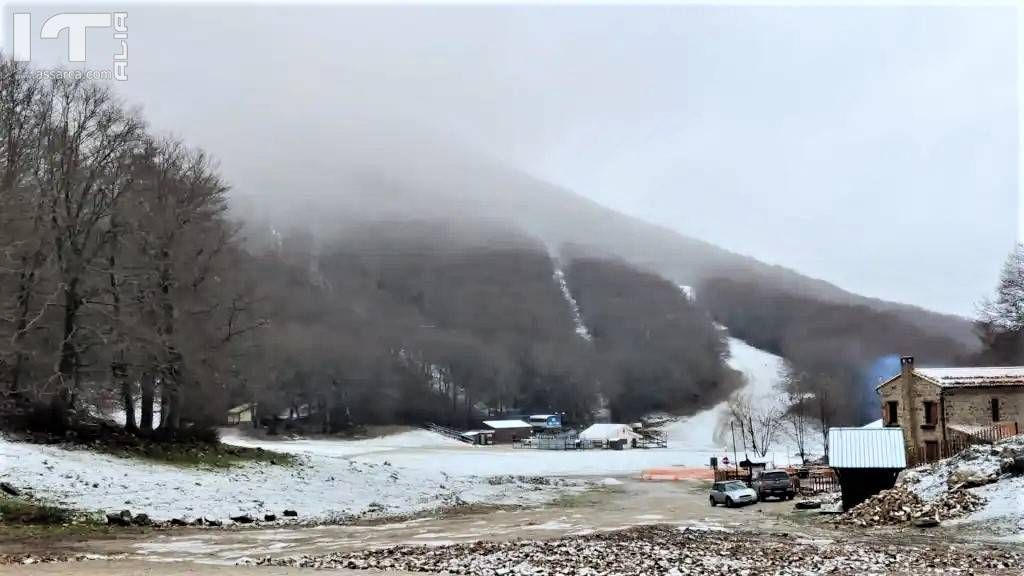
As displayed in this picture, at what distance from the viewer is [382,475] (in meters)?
34.8

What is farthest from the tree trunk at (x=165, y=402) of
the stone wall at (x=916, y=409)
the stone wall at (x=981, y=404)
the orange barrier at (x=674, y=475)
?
the stone wall at (x=981, y=404)

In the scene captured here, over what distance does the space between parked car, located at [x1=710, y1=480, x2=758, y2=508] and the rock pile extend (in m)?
8.30

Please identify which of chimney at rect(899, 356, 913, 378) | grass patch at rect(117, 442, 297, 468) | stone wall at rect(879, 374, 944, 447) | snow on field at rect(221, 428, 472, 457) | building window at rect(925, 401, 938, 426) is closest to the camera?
grass patch at rect(117, 442, 297, 468)

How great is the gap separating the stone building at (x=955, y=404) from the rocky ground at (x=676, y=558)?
85.3 ft

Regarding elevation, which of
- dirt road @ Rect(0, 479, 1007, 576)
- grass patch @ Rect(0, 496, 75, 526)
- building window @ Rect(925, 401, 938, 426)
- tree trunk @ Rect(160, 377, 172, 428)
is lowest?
dirt road @ Rect(0, 479, 1007, 576)

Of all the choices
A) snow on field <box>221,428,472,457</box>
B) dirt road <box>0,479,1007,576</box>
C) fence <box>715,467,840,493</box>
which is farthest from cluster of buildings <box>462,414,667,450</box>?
dirt road <box>0,479,1007,576</box>

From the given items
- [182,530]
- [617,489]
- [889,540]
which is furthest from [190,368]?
[889,540]

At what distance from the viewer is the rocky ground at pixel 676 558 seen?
13.0 meters

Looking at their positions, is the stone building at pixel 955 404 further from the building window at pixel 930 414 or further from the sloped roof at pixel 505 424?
the sloped roof at pixel 505 424

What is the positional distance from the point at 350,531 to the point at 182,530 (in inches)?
177

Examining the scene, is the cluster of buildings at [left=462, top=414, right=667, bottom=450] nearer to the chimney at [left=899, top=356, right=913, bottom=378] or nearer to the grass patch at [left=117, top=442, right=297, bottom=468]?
the chimney at [left=899, top=356, right=913, bottom=378]

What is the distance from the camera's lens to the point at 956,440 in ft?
116

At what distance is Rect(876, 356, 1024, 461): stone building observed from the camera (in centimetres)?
3959

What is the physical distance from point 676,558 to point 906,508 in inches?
473
